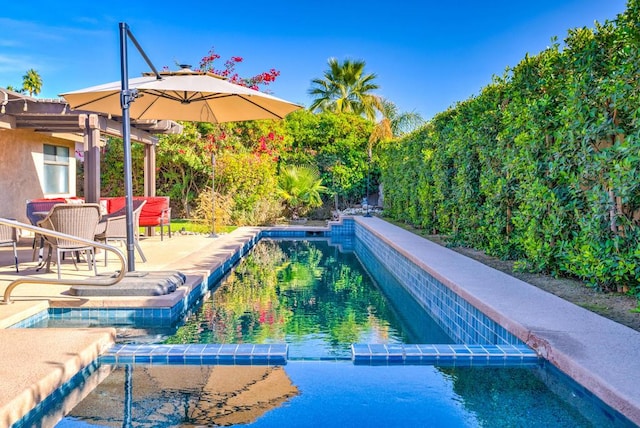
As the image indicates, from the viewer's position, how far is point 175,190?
1800 cm

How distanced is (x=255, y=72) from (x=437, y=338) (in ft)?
45.8

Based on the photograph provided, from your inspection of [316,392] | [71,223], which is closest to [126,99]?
[71,223]

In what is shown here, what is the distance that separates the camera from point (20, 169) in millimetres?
12430

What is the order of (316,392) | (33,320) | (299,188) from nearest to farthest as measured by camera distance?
1. (316,392)
2. (33,320)
3. (299,188)

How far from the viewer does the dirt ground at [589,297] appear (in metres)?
4.54

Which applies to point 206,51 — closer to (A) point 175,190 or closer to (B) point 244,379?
(A) point 175,190

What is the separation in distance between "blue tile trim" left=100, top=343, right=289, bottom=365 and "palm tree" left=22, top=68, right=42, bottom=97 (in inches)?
1649

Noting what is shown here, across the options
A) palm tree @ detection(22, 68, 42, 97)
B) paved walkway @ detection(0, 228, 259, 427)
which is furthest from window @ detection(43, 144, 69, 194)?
palm tree @ detection(22, 68, 42, 97)

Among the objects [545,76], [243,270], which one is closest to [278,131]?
[243,270]

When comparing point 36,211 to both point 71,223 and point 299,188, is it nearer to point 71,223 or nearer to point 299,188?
point 71,223

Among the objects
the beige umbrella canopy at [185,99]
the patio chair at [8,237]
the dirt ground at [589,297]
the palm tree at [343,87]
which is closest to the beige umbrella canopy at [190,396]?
the dirt ground at [589,297]

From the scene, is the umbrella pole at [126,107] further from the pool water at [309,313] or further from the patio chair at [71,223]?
the pool water at [309,313]

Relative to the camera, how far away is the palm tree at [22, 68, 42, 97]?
3988 centimetres

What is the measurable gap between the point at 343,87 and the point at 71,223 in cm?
2391
